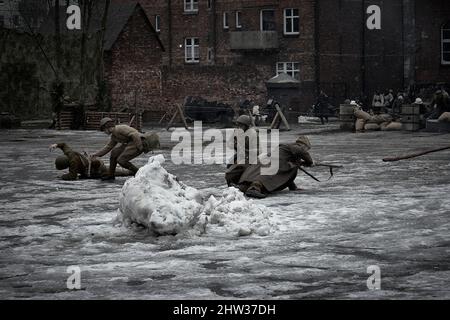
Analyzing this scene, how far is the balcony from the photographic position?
160ft

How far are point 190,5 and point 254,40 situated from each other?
6.96 metres

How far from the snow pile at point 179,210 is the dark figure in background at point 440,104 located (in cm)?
2161

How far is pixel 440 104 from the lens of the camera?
31.7 metres

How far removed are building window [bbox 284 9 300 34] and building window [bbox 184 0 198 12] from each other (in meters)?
6.76

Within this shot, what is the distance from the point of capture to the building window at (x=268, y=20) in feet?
164

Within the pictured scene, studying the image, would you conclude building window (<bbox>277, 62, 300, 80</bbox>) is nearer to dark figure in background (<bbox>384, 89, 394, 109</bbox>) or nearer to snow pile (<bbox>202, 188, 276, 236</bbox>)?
dark figure in background (<bbox>384, 89, 394, 109</bbox>)

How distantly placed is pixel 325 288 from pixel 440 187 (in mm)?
7837

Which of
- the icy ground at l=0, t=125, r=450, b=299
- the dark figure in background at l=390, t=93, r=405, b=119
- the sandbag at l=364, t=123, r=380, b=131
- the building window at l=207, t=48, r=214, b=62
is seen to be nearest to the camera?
the icy ground at l=0, t=125, r=450, b=299

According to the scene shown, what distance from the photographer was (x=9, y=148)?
25859mm

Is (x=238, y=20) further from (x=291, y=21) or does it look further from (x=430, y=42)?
(x=430, y=42)

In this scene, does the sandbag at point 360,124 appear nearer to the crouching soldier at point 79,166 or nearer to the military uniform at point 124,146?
the crouching soldier at point 79,166

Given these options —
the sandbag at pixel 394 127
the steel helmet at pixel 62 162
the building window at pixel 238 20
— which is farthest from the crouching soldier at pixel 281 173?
the building window at pixel 238 20

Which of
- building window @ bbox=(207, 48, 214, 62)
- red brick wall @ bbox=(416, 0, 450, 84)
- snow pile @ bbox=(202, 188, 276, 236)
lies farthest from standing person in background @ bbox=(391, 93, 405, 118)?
snow pile @ bbox=(202, 188, 276, 236)

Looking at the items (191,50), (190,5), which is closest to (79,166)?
(191,50)
